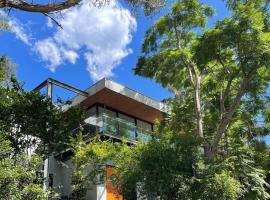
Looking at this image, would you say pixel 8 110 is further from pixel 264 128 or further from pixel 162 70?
pixel 264 128

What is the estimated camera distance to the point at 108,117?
20.5 metres

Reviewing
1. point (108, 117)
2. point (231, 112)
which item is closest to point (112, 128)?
point (108, 117)

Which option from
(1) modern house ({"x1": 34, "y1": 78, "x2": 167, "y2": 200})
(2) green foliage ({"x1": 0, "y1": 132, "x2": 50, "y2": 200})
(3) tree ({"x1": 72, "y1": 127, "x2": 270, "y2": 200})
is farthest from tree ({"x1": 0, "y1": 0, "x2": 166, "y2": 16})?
(1) modern house ({"x1": 34, "y1": 78, "x2": 167, "y2": 200})

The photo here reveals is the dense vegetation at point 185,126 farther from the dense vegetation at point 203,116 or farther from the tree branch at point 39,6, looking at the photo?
the tree branch at point 39,6

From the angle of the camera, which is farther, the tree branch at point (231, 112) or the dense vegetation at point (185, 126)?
the tree branch at point (231, 112)

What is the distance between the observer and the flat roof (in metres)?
21.9

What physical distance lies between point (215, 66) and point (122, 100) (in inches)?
237

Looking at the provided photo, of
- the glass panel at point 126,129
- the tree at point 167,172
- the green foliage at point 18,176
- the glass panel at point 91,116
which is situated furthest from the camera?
the glass panel at point 126,129

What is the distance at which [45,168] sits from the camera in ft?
54.8

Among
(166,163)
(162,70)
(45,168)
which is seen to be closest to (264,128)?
(162,70)

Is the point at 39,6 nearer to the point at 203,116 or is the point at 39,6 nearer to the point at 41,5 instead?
the point at 41,5

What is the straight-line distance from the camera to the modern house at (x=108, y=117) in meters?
20.1

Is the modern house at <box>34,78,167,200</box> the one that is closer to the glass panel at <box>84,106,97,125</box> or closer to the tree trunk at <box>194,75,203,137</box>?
the glass panel at <box>84,106,97,125</box>

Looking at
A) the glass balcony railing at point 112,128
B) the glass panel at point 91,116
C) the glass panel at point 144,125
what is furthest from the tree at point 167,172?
the glass panel at point 144,125
